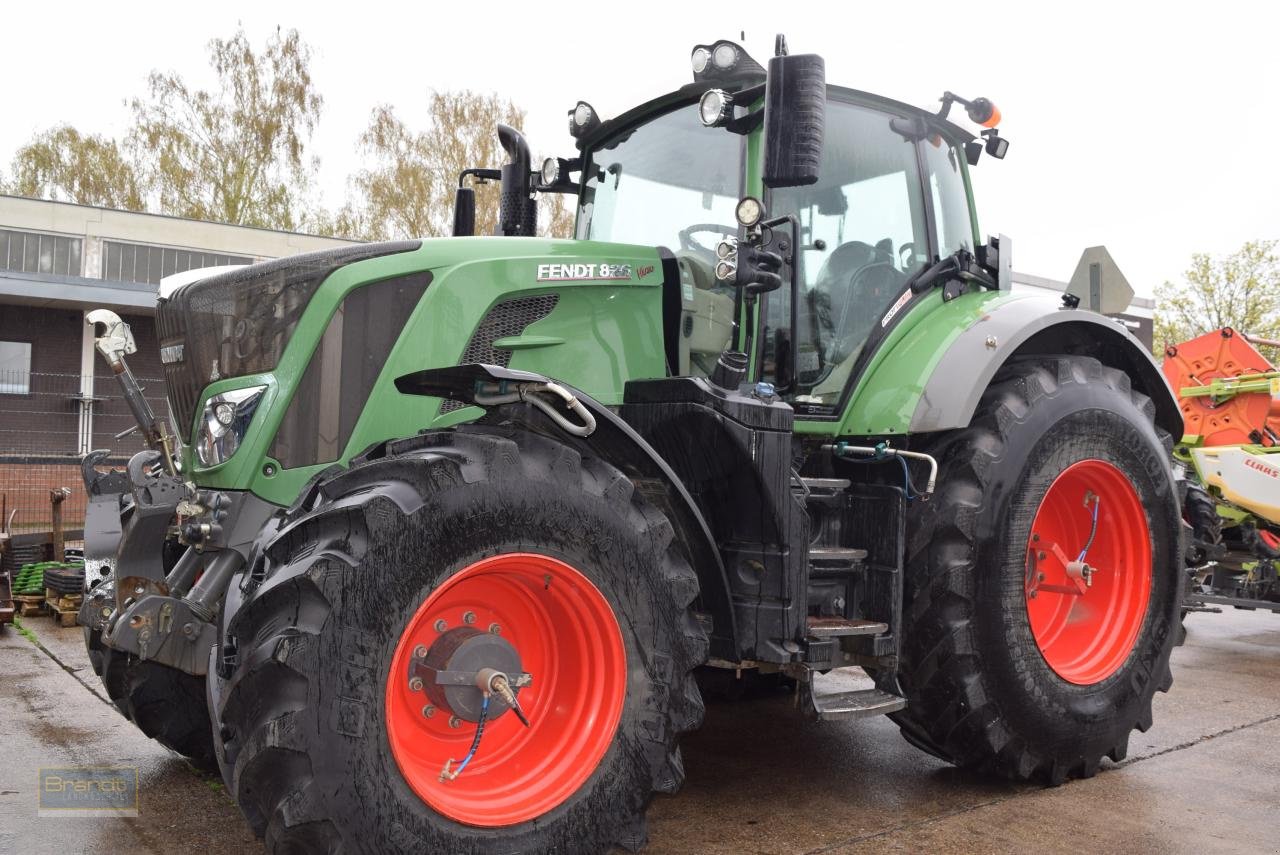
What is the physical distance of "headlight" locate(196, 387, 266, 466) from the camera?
3.57m

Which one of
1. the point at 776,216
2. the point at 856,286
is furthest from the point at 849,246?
the point at 776,216

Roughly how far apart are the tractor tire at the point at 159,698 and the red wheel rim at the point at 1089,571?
130 inches

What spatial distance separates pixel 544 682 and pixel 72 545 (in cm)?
729

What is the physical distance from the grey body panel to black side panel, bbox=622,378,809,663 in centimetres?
75

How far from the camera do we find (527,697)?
3324 mm

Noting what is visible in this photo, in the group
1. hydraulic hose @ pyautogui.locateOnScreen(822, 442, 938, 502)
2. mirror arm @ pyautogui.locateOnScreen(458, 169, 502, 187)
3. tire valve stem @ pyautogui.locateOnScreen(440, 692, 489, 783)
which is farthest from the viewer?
mirror arm @ pyautogui.locateOnScreen(458, 169, 502, 187)

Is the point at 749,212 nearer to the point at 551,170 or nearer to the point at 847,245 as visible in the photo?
the point at 847,245

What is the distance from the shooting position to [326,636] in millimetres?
2695

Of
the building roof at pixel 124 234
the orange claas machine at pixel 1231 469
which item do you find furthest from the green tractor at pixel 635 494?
the building roof at pixel 124 234

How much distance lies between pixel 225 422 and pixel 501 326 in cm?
95

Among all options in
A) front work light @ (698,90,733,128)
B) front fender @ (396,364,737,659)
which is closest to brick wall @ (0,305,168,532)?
front work light @ (698,90,733,128)

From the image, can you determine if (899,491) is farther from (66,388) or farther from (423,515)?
(66,388)

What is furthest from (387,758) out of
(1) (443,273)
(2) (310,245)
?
(2) (310,245)

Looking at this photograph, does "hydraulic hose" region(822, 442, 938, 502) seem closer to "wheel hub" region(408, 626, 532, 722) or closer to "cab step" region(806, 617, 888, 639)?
"cab step" region(806, 617, 888, 639)
